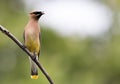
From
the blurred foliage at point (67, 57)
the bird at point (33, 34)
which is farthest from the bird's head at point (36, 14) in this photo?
the blurred foliage at point (67, 57)

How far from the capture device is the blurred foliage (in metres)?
17.5

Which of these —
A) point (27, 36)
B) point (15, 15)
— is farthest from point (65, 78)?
point (27, 36)

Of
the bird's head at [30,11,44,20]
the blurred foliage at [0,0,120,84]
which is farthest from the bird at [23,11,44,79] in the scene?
the blurred foliage at [0,0,120,84]

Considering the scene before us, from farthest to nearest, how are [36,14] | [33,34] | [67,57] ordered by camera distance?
[67,57] → [33,34] → [36,14]

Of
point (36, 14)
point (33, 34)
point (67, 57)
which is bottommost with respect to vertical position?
point (67, 57)

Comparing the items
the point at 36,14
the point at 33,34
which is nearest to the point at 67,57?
the point at 33,34

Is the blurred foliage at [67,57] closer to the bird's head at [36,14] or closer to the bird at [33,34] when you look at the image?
the bird at [33,34]

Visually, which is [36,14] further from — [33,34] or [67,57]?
[67,57]

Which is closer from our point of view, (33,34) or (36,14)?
(36,14)

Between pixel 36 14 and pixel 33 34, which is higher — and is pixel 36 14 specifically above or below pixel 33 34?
above

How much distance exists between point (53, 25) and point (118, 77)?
6.65 feet

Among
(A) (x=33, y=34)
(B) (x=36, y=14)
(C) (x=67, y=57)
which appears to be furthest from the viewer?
(C) (x=67, y=57)

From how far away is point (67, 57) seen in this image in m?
18.8

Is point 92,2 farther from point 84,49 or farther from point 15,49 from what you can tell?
point 15,49
